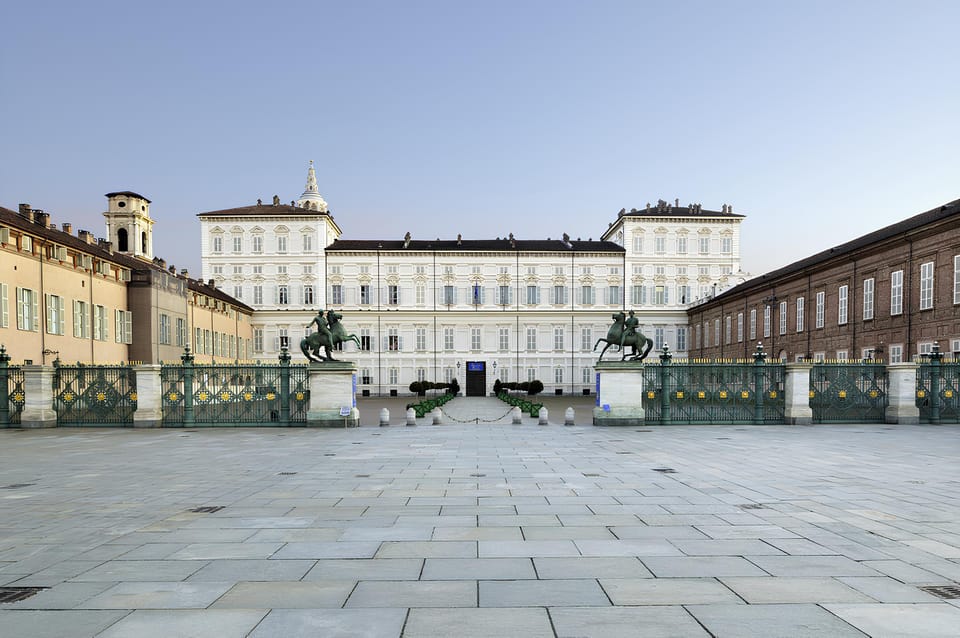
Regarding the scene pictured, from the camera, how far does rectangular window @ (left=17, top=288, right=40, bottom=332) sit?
27703mm

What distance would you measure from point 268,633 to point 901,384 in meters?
22.8

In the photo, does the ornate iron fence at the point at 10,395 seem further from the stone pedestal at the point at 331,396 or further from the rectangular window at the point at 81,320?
the rectangular window at the point at 81,320

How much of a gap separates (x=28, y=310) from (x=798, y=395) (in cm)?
3384

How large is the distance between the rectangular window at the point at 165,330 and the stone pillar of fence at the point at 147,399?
21368 millimetres

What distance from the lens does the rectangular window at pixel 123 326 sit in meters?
36.2

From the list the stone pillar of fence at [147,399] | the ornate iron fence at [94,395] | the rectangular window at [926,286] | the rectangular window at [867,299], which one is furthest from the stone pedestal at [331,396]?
the rectangular window at [867,299]

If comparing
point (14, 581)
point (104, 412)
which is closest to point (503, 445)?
point (14, 581)

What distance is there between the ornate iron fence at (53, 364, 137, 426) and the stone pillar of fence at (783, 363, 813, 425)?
72.6 ft

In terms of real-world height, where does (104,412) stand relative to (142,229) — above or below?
below

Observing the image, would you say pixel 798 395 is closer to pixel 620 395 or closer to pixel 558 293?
pixel 620 395

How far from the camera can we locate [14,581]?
5121mm

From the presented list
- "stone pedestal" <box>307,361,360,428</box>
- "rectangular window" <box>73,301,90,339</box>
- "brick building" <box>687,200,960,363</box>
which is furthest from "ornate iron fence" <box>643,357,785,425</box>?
"rectangular window" <box>73,301,90,339</box>

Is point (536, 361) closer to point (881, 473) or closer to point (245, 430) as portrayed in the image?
point (245, 430)

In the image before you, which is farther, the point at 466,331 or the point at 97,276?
the point at 466,331
